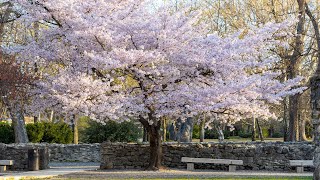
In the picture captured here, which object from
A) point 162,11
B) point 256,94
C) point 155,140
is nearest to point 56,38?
point 162,11

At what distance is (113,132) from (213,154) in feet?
26.6

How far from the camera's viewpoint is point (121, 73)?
17.8m

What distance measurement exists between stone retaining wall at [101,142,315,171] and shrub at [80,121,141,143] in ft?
21.8

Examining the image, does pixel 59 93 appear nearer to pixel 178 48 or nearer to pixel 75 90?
pixel 75 90

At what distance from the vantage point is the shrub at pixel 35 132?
27984 mm

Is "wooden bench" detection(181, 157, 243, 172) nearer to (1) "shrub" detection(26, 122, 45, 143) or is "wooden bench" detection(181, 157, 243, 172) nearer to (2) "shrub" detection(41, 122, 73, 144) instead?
(2) "shrub" detection(41, 122, 73, 144)

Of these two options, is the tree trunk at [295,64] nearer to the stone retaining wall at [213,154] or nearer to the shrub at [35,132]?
the stone retaining wall at [213,154]

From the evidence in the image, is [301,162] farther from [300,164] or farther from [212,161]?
[212,161]

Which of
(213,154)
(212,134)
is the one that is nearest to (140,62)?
(213,154)

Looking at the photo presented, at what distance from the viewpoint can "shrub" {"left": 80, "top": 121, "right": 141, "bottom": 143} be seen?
1067 inches

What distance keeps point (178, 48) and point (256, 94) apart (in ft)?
9.12

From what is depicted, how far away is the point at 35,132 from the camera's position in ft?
92.1

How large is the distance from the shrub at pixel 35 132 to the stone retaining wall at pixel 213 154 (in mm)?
8638

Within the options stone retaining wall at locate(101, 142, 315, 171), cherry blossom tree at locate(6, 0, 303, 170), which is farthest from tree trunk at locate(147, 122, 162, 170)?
cherry blossom tree at locate(6, 0, 303, 170)
